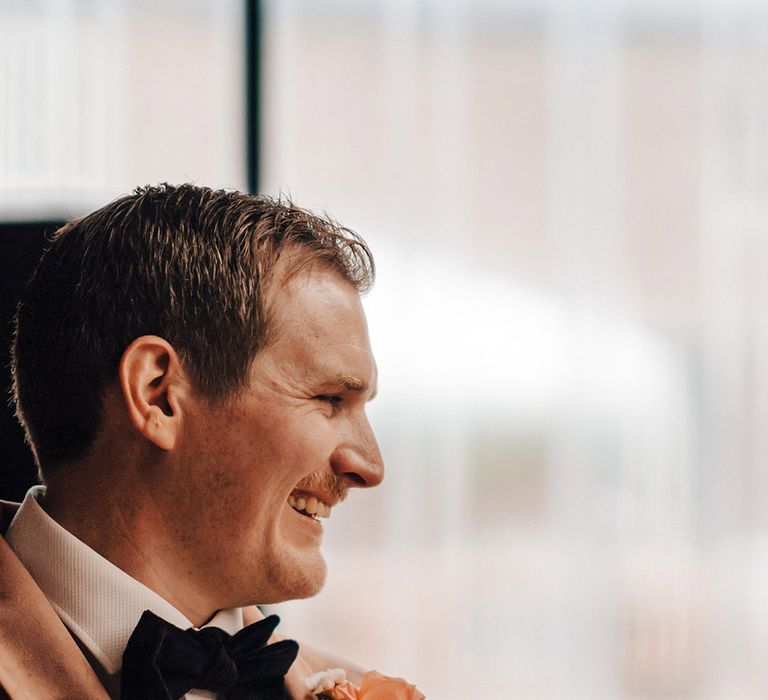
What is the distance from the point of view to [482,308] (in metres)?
3.06

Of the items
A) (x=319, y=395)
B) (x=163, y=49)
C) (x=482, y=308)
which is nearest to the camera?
(x=319, y=395)

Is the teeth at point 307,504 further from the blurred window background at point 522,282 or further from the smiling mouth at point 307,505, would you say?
the blurred window background at point 522,282

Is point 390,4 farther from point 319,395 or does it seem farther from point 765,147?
point 319,395

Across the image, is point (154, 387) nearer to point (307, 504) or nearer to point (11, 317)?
point (307, 504)

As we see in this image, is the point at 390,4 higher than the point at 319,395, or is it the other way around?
the point at 390,4

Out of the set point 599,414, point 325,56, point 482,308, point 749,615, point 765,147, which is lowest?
point 749,615

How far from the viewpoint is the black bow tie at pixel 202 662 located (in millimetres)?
811

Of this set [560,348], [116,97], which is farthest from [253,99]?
[560,348]

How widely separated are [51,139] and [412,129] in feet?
3.60

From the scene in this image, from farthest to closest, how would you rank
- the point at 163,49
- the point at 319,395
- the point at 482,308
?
the point at 163,49, the point at 482,308, the point at 319,395

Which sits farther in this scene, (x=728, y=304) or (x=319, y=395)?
(x=728, y=304)

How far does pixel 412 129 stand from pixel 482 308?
59 centimetres

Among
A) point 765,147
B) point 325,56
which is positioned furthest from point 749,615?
point 325,56

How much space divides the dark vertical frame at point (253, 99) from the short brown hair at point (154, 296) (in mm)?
2312
